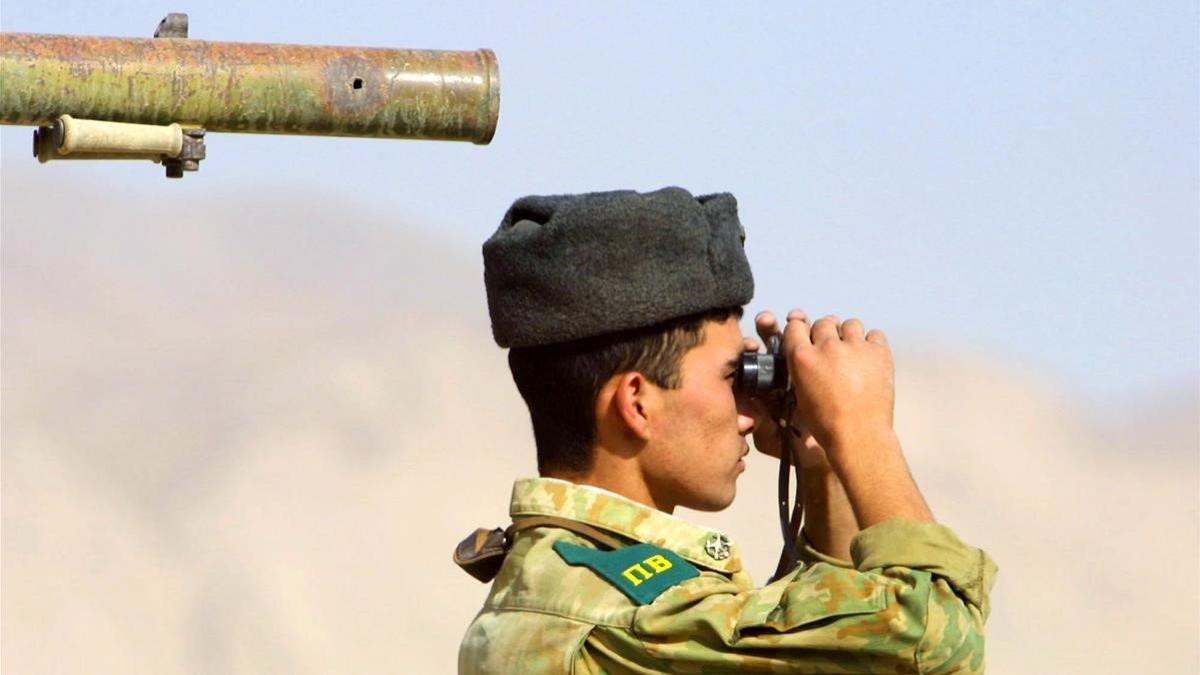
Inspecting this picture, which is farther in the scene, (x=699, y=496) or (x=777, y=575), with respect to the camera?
(x=777, y=575)

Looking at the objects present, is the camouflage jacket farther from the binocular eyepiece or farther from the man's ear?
the binocular eyepiece

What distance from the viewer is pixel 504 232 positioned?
4961mm

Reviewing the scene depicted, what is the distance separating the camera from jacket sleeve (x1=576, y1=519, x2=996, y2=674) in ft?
14.0

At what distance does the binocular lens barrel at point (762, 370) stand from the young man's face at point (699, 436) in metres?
0.03

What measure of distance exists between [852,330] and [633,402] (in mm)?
444

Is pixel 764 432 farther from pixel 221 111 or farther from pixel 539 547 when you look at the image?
pixel 221 111

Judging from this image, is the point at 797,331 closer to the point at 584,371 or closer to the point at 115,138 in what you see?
the point at 584,371

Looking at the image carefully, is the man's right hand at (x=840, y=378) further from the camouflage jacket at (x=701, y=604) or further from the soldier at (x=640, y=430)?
the camouflage jacket at (x=701, y=604)

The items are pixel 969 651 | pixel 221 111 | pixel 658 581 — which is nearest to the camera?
pixel 969 651

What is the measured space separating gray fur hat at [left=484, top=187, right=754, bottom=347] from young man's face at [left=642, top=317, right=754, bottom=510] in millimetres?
122

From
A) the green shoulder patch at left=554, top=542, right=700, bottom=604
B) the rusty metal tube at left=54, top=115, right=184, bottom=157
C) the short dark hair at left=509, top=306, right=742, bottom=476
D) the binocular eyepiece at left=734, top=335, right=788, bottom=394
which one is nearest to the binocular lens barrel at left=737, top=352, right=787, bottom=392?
the binocular eyepiece at left=734, top=335, right=788, bottom=394

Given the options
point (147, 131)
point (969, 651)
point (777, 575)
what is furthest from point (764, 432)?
point (147, 131)

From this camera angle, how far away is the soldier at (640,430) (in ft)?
14.8

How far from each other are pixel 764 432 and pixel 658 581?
707 mm
